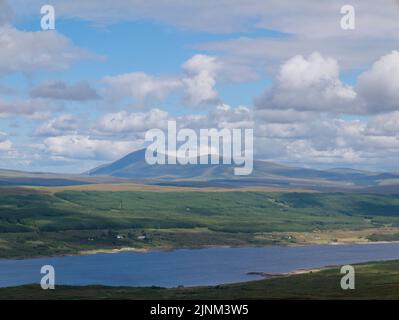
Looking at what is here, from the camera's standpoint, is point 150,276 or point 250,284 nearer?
point 250,284

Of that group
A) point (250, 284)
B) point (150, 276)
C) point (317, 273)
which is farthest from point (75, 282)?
point (317, 273)
